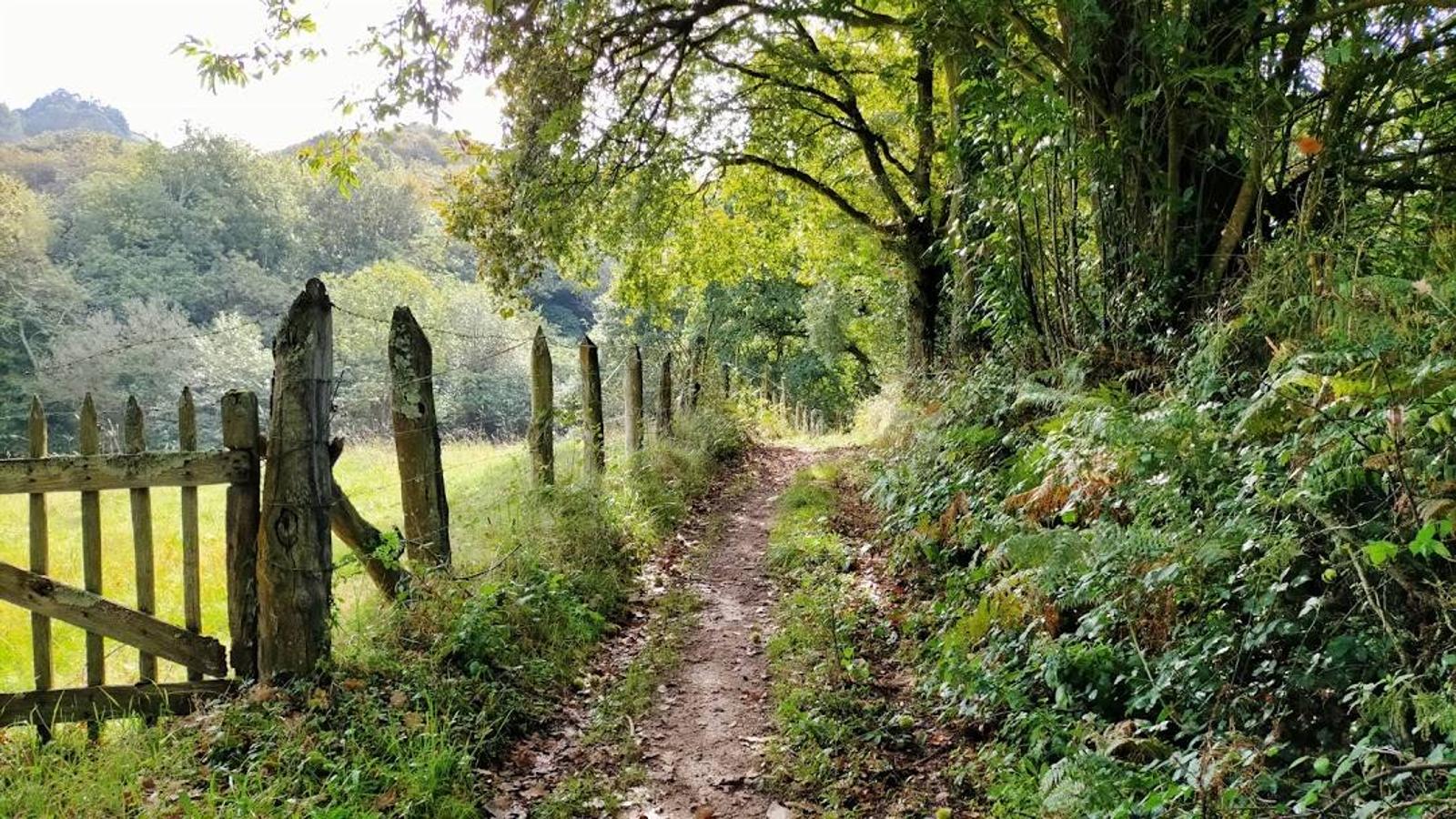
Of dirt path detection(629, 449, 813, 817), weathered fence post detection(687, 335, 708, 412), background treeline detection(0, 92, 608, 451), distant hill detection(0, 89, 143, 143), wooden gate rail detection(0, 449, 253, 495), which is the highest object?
distant hill detection(0, 89, 143, 143)

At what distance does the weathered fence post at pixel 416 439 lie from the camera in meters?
5.15

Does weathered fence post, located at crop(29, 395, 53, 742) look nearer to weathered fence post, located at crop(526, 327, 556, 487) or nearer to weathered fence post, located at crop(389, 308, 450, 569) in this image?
weathered fence post, located at crop(389, 308, 450, 569)

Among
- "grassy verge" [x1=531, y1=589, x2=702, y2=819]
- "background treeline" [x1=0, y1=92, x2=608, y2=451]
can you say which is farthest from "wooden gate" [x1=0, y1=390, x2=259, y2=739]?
"background treeline" [x1=0, y1=92, x2=608, y2=451]

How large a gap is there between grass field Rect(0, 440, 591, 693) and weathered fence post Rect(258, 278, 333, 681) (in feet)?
1.02

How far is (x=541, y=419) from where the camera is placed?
7.33 meters

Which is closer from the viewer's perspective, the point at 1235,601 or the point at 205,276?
the point at 1235,601

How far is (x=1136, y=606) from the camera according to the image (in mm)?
3492

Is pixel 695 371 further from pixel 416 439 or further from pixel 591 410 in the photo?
pixel 416 439

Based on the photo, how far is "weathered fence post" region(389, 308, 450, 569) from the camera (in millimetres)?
5148

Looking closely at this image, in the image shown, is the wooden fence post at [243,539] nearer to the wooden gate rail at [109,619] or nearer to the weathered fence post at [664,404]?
the wooden gate rail at [109,619]

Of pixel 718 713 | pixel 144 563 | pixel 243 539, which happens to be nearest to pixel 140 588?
pixel 144 563

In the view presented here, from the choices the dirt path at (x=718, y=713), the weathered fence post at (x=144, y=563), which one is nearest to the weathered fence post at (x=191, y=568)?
the weathered fence post at (x=144, y=563)

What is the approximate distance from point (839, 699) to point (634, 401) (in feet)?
21.9

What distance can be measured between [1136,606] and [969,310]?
606cm
